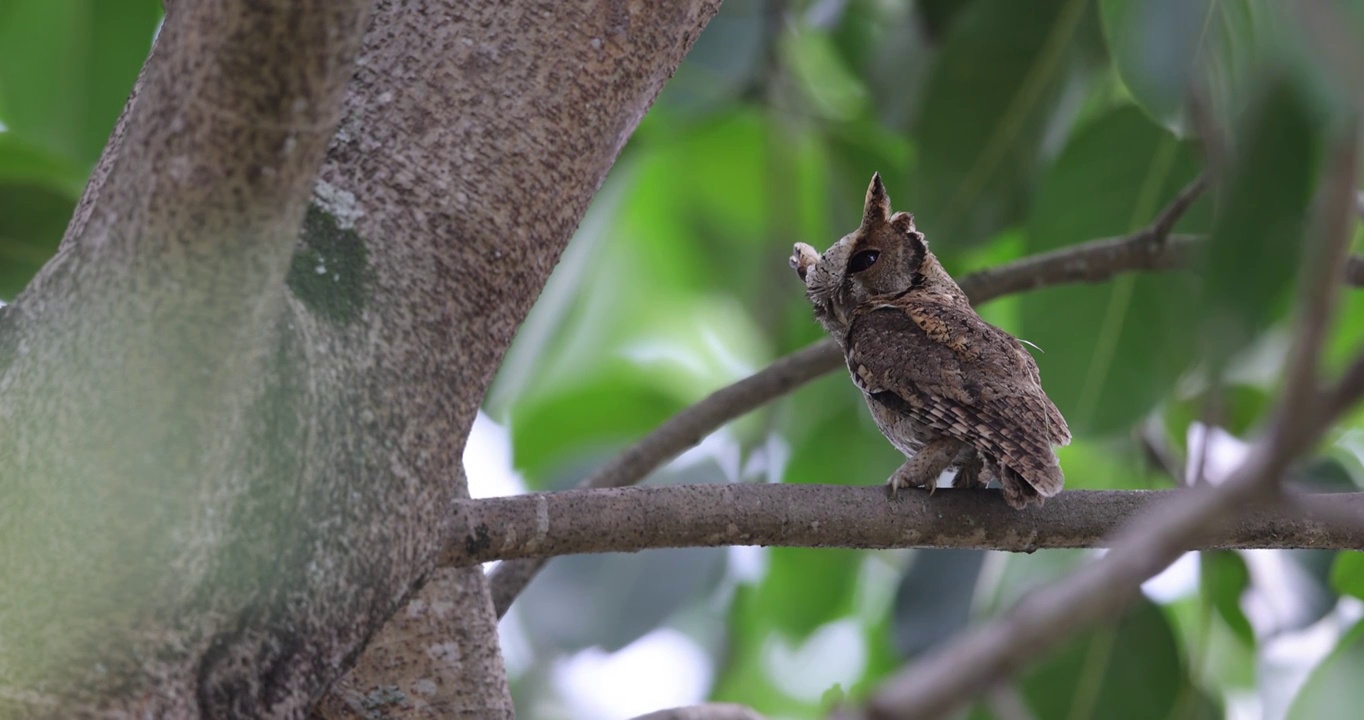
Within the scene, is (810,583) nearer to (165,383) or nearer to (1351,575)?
(1351,575)

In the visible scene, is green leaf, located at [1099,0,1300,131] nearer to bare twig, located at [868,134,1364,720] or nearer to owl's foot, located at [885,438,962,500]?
owl's foot, located at [885,438,962,500]

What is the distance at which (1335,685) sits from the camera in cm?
267

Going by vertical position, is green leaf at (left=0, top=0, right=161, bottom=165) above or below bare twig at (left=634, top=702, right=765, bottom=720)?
above

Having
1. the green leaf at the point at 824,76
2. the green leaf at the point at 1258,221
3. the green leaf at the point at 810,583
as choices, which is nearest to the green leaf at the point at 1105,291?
the green leaf at the point at 810,583

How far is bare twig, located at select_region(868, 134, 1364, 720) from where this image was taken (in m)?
0.57

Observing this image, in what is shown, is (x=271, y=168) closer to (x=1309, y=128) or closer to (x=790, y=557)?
(x=1309, y=128)

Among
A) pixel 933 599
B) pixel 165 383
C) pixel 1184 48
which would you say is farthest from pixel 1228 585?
pixel 165 383

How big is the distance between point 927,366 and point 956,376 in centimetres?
6

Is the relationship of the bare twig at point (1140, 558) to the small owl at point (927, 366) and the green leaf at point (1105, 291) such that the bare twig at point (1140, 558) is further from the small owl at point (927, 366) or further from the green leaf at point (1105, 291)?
the green leaf at point (1105, 291)

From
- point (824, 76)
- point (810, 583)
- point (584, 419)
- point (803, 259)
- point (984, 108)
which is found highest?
point (824, 76)

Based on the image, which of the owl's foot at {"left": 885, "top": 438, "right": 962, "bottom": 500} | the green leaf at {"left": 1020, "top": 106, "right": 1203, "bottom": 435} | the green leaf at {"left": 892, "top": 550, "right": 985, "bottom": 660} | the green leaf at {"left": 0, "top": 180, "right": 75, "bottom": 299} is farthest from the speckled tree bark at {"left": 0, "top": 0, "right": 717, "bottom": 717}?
the green leaf at {"left": 892, "top": 550, "right": 985, "bottom": 660}

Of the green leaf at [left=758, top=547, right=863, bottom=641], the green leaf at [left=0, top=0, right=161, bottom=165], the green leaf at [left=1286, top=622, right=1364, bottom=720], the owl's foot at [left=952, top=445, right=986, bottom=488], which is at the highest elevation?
the green leaf at [left=0, top=0, right=161, bottom=165]

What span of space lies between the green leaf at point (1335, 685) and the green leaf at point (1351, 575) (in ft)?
0.45

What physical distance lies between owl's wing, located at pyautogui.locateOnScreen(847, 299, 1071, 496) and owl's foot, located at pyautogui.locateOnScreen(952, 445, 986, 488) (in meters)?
0.04
